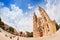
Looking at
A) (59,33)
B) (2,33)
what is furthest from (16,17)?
(59,33)

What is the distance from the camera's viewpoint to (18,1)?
14.8ft

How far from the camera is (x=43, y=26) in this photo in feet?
14.5

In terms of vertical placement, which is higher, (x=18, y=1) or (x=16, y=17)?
(x=18, y=1)

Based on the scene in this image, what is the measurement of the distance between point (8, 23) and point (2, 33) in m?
0.22

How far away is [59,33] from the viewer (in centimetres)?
441

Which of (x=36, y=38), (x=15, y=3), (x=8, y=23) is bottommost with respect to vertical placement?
(x=36, y=38)

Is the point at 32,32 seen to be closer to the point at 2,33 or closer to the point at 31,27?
the point at 31,27

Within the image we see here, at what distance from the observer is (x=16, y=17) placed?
4.50 metres

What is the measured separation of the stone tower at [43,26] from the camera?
4.39 metres

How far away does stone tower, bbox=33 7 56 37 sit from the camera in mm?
4387

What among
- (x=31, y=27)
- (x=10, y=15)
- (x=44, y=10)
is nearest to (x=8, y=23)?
(x=10, y=15)

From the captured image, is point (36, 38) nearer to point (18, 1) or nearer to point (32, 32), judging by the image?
point (32, 32)

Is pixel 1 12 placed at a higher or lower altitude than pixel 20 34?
higher

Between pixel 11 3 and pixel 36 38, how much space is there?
0.82 meters
